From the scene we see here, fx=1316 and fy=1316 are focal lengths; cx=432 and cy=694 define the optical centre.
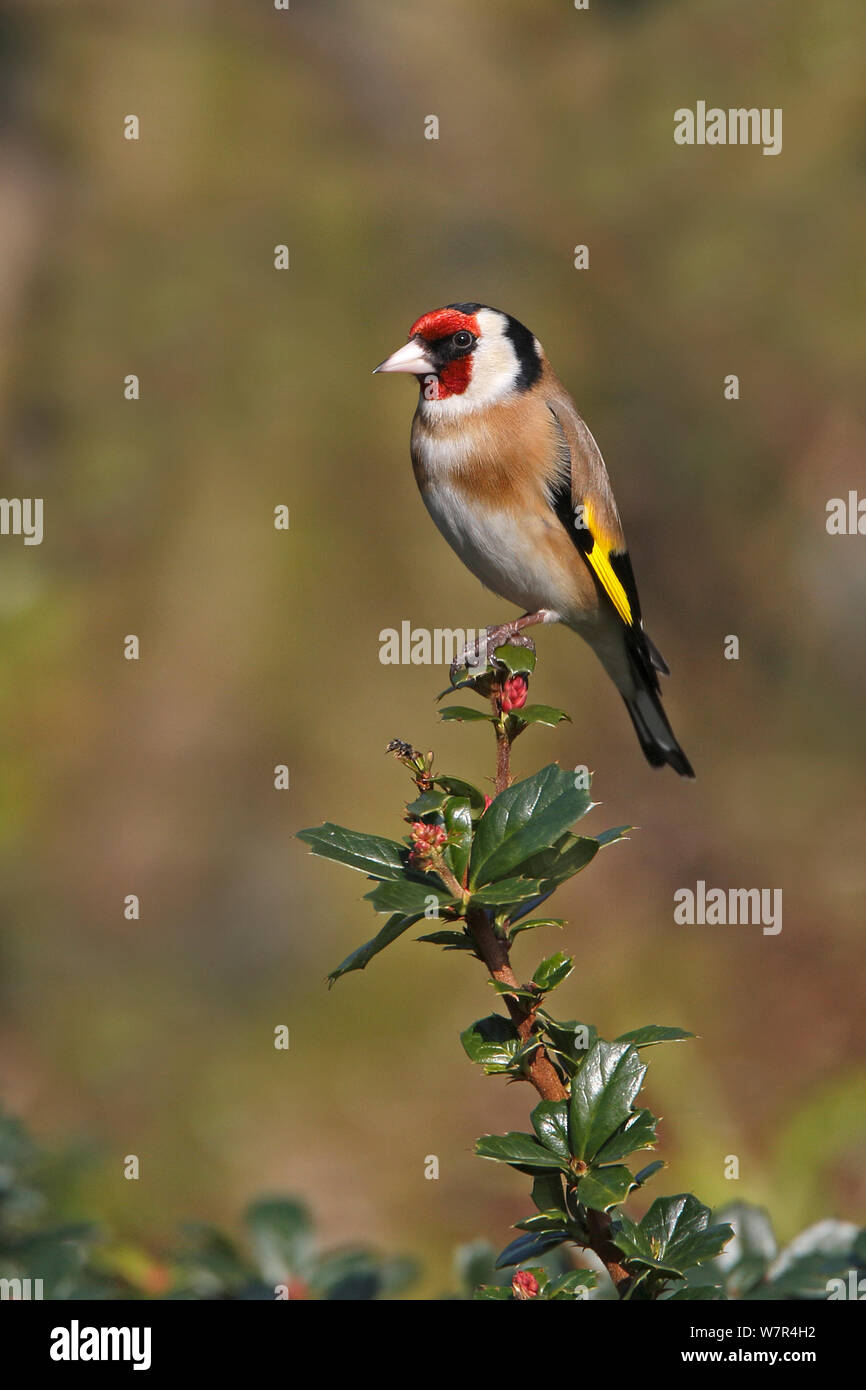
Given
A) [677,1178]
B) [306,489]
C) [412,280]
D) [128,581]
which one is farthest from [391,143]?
[677,1178]

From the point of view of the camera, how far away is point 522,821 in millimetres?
1501

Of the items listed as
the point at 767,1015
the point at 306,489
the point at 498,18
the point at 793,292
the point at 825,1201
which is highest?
the point at 498,18

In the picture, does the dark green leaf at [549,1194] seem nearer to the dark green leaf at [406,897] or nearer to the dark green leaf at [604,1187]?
the dark green leaf at [604,1187]

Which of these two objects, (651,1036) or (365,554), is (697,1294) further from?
(365,554)

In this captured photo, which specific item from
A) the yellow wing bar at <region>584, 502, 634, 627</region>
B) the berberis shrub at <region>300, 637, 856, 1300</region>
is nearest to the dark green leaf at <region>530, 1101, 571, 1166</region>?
the berberis shrub at <region>300, 637, 856, 1300</region>

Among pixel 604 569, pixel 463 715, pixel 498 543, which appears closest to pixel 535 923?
pixel 463 715

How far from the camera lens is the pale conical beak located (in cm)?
335

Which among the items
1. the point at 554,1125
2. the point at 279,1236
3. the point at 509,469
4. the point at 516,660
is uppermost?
the point at 509,469

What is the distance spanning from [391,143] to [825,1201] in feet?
15.6

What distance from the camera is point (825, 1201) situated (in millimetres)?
3809

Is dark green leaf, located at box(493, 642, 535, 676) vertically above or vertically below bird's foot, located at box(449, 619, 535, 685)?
below

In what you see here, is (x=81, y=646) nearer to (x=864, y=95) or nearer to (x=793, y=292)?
(x=793, y=292)

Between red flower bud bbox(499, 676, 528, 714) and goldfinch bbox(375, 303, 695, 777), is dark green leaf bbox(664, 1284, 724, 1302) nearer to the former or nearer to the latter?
red flower bud bbox(499, 676, 528, 714)

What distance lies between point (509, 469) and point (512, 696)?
179 cm
